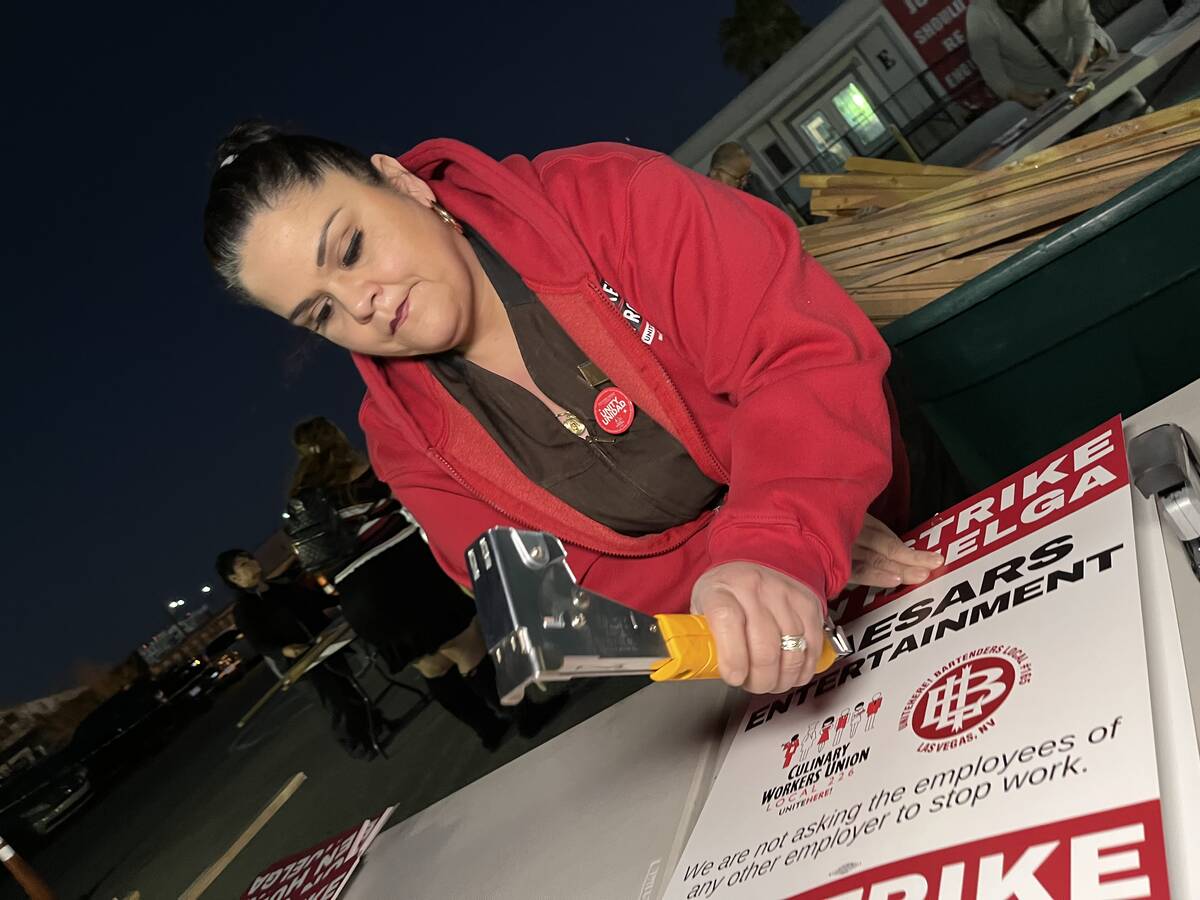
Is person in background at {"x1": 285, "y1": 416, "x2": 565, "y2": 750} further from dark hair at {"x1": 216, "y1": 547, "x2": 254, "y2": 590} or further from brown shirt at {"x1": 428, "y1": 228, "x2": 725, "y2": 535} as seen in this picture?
brown shirt at {"x1": 428, "y1": 228, "x2": 725, "y2": 535}

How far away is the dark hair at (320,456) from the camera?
11.8 feet

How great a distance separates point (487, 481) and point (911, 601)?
0.54 meters

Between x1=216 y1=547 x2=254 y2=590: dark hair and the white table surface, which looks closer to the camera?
the white table surface

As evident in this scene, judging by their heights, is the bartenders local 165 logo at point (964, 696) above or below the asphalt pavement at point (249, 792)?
above

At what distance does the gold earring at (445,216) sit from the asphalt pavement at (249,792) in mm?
2063

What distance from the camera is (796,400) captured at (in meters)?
0.88

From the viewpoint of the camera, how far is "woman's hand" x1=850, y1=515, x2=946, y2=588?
2.90 ft

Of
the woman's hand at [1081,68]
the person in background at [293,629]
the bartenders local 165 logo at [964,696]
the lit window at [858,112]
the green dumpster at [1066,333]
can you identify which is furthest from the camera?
the lit window at [858,112]

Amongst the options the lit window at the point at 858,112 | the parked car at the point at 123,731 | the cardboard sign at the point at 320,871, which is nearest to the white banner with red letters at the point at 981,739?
the cardboard sign at the point at 320,871

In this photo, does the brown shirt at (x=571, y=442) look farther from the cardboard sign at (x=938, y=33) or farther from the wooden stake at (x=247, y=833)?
the cardboard sign at (x=938, y=33)

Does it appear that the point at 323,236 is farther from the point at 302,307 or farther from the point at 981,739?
the point at 981,739

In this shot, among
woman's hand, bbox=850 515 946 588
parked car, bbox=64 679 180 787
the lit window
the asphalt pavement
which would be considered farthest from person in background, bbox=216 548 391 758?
the lit window

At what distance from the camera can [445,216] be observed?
3.71 feet

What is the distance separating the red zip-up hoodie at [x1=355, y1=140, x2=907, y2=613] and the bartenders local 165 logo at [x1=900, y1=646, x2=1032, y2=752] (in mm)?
121
